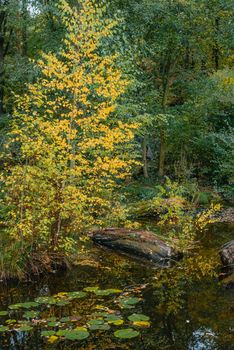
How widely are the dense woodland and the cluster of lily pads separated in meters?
1.28

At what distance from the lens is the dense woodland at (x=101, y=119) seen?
792 centimetres

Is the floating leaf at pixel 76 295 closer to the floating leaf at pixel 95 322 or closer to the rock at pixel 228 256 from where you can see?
the floating leaf at pixel 95 322

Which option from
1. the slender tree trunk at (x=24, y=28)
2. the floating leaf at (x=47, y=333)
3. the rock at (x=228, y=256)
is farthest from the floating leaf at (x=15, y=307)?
the slender tree trunk at (x=24, y=28)

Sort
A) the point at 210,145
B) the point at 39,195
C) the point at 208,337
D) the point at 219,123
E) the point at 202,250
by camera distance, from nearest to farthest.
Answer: the point at 208,337
the point at 39,195
the point at 202,250
the point at 210,145
the point at 219,123

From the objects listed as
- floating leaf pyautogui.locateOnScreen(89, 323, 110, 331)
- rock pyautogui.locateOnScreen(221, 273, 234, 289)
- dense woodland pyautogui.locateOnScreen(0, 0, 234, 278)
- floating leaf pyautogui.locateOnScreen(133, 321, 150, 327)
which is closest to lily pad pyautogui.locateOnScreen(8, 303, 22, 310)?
dense woodland pyautogui.locateOnScreen(0, 0, 234, 278)

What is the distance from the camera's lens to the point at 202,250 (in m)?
10.1

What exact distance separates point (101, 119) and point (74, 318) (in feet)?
19.4

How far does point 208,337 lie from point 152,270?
2.94 meters

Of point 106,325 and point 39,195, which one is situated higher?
point 39,195

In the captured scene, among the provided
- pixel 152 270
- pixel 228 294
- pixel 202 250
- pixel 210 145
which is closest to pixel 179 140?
pixel 210 145

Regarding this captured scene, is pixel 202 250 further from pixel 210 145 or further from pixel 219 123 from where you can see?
pixel 219 123

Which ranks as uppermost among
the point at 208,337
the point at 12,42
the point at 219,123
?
the point at 12,42

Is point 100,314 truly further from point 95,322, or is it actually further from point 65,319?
point 65,319

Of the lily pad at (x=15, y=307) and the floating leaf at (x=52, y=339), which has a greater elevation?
the lily pad at (x=15, y=307)
